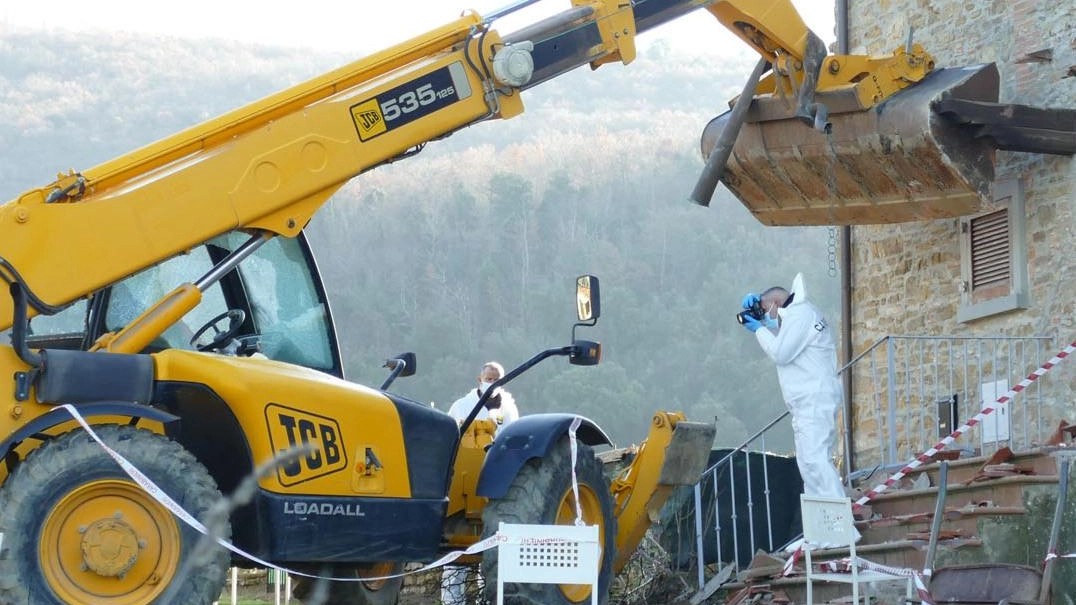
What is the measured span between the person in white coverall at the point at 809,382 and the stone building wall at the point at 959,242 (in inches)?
86.0

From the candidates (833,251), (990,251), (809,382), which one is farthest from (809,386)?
(833,251)

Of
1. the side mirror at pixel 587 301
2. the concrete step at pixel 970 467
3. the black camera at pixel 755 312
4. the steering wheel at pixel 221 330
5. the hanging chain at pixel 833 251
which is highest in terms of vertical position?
the hanging chain at pixel 833 251

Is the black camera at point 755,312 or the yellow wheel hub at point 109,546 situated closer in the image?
the yellow wheel hub at point 109,546

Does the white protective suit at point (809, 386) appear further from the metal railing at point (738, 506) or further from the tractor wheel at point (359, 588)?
the tractor wheel at point (359, 588)

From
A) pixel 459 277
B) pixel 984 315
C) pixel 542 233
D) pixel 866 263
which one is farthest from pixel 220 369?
pixel 542 233

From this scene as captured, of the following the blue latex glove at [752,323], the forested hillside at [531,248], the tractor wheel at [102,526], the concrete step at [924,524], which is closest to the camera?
the tractor wheel at [102,526]

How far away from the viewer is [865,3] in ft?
48.9

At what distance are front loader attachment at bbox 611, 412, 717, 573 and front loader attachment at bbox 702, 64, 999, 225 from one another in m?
3.13

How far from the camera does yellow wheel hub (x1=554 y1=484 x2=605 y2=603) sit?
8453 millimetres

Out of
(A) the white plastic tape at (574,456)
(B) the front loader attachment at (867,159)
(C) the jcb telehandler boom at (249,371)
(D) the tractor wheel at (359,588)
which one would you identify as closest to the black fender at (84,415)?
(C) the jcb telehandler boom at (249,371)

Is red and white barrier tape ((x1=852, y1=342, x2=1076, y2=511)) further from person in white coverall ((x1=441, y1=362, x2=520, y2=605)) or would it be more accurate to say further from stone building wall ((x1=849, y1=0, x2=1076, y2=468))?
person in white coverall ((x1=441, y1=362, x2=520, y2=605))

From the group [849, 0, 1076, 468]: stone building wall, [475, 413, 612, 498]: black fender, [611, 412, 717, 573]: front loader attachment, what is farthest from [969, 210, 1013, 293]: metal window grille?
[475, 413, 612, 498]: black fender

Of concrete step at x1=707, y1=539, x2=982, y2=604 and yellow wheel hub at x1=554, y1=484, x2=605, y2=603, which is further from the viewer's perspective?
concrete step at x1=707, y1=539, x2=982, y2=604

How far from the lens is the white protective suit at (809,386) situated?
1073 centimetres
